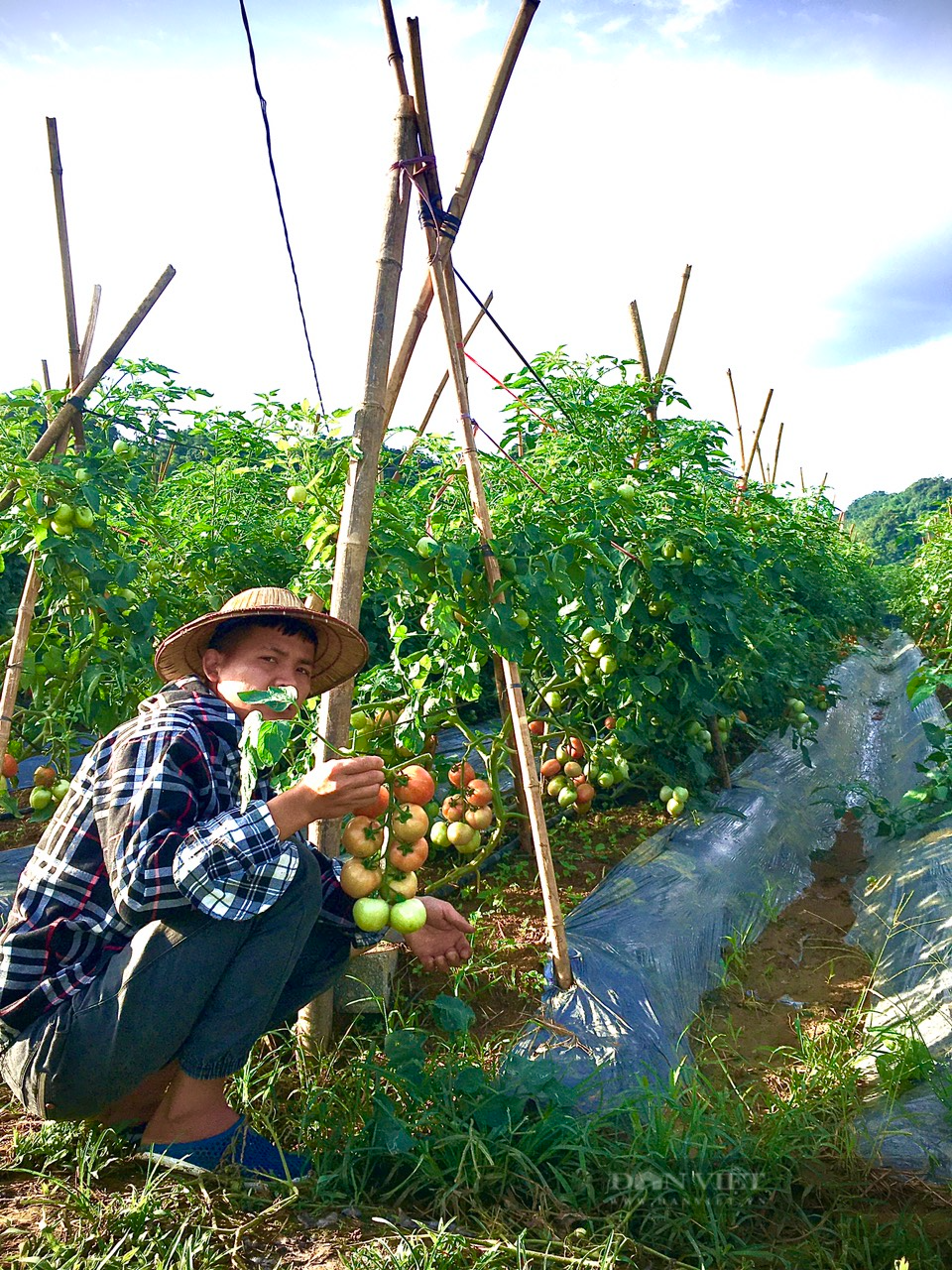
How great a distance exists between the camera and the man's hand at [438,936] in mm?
1811

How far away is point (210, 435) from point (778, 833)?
2.71m

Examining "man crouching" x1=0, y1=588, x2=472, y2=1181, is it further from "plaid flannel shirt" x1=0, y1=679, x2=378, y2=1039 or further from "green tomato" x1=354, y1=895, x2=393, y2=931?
"green tomato" x1=354, y1=895, x2=393, y2=931

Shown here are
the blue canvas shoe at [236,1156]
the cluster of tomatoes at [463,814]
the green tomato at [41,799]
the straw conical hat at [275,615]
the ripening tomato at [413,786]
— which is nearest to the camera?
the blue canvas shoe at [236,1156]

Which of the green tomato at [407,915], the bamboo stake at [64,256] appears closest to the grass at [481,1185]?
the green tomato at [407,915]

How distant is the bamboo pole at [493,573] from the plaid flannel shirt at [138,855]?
0.77 meters

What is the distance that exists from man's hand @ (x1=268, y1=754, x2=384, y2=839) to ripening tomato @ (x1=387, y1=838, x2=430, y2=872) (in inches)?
11.2

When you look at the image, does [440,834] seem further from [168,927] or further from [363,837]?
[168,927]

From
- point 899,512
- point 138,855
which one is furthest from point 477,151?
point 899,512

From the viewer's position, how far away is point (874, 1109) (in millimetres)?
1679

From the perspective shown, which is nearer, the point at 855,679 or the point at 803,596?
the point at 803,596

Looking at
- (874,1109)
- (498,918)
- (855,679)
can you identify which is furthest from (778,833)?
(855,679)

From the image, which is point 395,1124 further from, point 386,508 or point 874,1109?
point 386,508

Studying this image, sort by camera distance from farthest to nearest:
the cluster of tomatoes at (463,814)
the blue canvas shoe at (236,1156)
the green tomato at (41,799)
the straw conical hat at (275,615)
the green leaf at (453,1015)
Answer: the green tomato at (41,799) → the cluster of tomatoes at (463,814) → the green leaf at (453,1015) → the straw conical hat at (275,615) → the blue canvas shoe at (236,1156)

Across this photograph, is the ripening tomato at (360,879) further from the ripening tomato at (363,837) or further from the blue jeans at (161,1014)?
the blue jeans at (161,1014)
